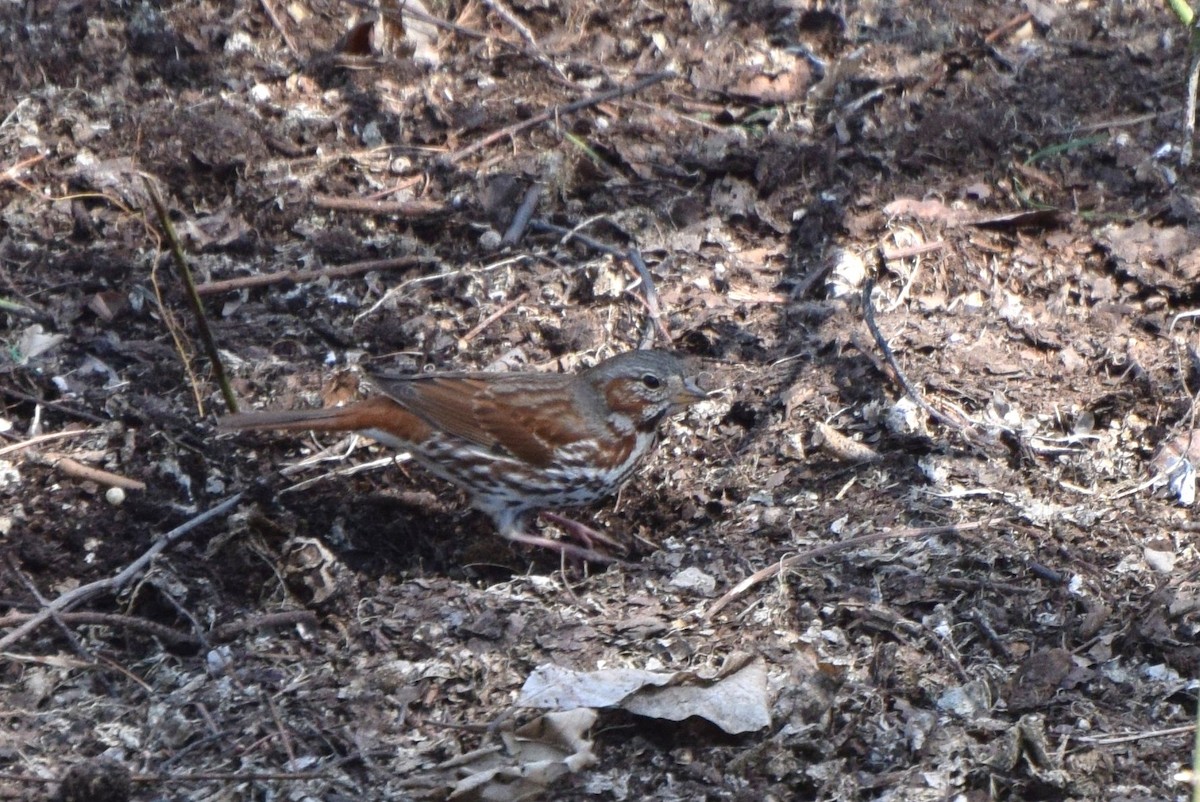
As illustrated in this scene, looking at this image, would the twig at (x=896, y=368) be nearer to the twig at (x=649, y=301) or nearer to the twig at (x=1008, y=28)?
the twig at (x=649, y=301)

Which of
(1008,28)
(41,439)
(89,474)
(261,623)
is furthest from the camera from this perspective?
(1008,28)

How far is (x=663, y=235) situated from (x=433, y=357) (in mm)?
1226

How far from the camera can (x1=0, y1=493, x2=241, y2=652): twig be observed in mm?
4286

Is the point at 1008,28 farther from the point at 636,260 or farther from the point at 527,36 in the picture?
the point at 636,260

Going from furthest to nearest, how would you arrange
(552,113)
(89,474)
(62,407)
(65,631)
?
(552,113), (62,407), (89,474), (65,631)

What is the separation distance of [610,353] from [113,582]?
2216 millimetres

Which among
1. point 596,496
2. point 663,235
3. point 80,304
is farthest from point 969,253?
point 80,304

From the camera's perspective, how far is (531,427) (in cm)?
527

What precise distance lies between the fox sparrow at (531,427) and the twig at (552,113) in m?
1.65

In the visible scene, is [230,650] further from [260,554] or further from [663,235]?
[663,235]

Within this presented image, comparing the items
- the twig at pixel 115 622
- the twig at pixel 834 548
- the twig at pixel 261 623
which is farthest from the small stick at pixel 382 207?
the twig at pixel 834 548

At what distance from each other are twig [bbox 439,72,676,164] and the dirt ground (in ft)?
0.09

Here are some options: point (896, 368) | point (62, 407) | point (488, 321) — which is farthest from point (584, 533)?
point (62, 407)

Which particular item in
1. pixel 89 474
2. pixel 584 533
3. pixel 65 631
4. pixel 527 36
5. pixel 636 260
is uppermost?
pixel 527 36
